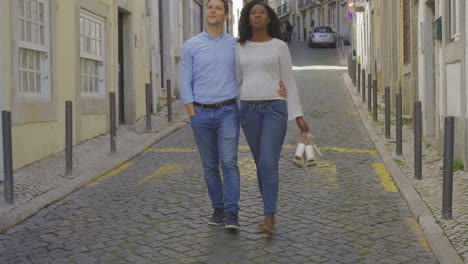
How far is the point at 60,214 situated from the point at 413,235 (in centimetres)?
319

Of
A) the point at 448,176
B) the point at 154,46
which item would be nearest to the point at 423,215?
the point at 448,176

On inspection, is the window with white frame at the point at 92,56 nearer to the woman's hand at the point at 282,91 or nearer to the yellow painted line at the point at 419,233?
the woman's hand at the point at 282,91

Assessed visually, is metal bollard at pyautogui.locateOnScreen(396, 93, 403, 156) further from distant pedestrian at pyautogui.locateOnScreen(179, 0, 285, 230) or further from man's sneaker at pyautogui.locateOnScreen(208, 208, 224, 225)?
distant pedestrian at pyautogui.locateOnScreen(179, 0, 285, 230)

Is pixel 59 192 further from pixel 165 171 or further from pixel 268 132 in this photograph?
pixel 268 132

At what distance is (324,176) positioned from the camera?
8461 millimetres

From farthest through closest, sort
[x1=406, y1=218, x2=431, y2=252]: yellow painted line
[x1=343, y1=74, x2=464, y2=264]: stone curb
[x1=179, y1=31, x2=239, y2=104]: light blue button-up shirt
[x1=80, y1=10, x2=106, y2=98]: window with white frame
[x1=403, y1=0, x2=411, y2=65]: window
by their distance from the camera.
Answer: [x1=403, y1=0, x2=411, y2=65]: window, [x1=80, y1=10, x2=106, y2=98]: window with white frame, [x1=179, y1=31, x2=239, y2=104]: light blue button-up shirt, [x1=406, y1=218, x2=431, y2=252]: yellow painted line, [x1=343, y1=74, x2=464, y2=264]: stone curb

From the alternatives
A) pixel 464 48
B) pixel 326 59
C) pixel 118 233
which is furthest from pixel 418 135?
pixel 326 59

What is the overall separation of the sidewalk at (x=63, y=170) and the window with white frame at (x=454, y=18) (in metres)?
4.72

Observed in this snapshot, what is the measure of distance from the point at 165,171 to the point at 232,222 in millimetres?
3655

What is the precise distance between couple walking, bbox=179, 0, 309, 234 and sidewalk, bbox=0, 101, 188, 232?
199 cm

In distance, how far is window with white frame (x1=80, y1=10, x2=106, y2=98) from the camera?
40.6 ft

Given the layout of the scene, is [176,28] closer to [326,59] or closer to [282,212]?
[282,212]

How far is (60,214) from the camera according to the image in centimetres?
661

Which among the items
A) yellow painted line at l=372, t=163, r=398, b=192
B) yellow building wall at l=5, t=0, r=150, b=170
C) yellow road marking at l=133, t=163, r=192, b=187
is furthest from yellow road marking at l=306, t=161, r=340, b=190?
yellow building wall at l=5, t=0, r=150, b=170
